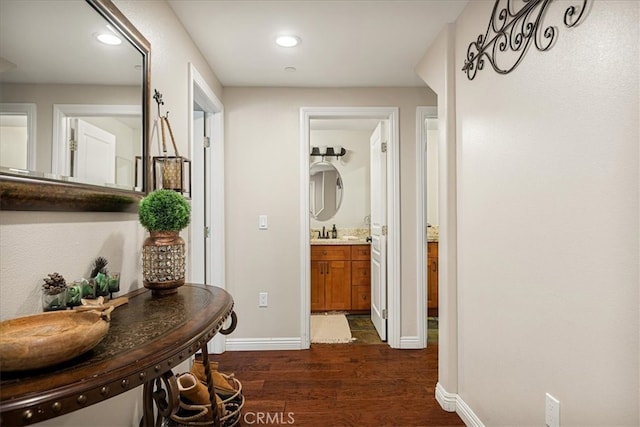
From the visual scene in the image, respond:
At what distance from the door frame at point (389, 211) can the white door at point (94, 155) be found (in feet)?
6.07

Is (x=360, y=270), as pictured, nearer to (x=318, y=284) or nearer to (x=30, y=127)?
(x=318, y=284)

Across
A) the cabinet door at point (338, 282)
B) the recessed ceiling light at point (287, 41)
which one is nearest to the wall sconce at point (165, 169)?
the recessed ceiling light at point (287, 41)

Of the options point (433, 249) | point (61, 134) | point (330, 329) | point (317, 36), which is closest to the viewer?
point (61, 134)

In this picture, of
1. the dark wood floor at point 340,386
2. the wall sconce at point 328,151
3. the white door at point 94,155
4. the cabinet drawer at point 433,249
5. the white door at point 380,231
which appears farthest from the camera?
the wall sconce at point 328,151

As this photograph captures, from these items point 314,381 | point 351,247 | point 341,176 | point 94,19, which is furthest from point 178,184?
point 341,176

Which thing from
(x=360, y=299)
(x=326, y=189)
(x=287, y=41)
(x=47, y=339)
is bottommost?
(x=360, y=299)

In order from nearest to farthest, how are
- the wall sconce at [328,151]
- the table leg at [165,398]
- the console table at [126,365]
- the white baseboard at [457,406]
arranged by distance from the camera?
the console table at [126,365]
the table leg at [165,398]
the white baseboard at [457,406]
the wall sconce at [328,151]

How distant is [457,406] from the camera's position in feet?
6.64

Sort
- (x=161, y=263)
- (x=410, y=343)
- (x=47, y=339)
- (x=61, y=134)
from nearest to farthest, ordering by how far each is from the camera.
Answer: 1. (x=47, y=339)
2. (x=61, y=134)
3. (x=161, y=263)
4. (x=410, y=343)

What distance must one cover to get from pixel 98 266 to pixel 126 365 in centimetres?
65

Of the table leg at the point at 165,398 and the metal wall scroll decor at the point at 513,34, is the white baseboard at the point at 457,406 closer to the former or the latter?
the table leg at the point at 165,398

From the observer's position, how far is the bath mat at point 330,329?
3283mm

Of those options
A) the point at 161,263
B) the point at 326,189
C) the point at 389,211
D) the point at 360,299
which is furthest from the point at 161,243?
the point at 326,189

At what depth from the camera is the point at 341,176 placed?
193 inches
